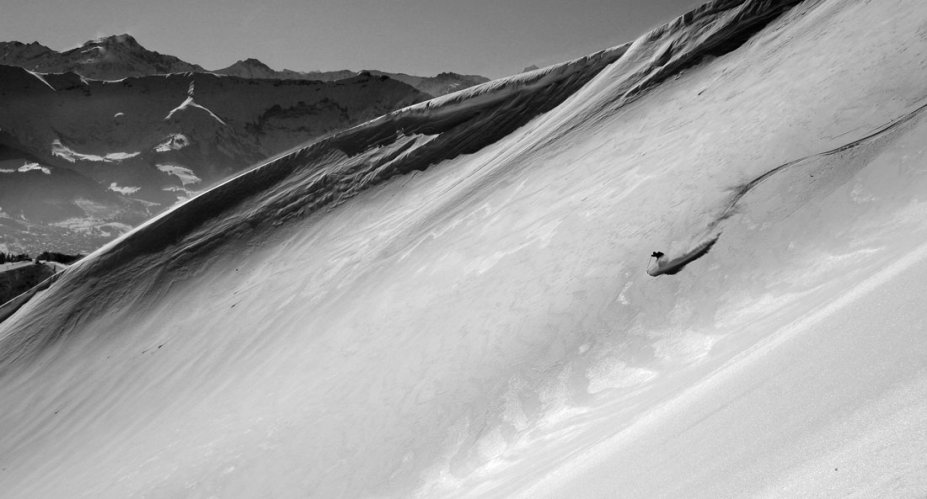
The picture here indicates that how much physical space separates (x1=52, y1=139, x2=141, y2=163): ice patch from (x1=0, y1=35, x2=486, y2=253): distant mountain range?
0.20 metres

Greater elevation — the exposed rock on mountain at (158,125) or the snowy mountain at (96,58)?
the snowy mountain at (96,58)

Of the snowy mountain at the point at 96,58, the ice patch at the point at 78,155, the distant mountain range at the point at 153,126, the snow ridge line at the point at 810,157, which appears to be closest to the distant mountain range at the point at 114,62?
the snowy mountain at the point at 96,58

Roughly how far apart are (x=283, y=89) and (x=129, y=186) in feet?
119

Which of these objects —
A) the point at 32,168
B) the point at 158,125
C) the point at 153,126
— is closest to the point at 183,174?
the point at 158,125

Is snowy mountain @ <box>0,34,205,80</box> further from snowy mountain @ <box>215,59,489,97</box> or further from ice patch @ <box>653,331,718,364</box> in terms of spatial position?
ice patch @ <box>653,331,718,364</box>

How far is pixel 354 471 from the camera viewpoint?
6355mm

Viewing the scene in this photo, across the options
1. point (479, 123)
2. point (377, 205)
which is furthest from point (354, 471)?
point (479, 123)

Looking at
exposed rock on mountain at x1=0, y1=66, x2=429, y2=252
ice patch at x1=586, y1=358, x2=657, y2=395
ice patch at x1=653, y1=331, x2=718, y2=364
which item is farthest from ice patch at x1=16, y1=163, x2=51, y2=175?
→ ice patch at x1=653, y1=331, x2=718, y2=364

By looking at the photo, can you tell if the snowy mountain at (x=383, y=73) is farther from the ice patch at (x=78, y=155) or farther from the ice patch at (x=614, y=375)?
the ice patch at (x=614, y=375)

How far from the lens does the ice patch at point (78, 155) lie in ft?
380

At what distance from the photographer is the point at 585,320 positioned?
20.4ft

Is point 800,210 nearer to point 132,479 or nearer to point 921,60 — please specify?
point 921,60

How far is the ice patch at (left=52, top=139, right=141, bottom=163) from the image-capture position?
4562 inches

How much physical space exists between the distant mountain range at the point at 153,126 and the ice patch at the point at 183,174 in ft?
0.65
